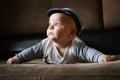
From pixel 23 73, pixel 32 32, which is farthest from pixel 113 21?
pixel 23 73

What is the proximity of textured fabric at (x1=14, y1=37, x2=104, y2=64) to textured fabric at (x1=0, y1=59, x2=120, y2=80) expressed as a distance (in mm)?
279

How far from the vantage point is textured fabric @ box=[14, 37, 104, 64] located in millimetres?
1203

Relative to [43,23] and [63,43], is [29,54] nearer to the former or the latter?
[63,43]

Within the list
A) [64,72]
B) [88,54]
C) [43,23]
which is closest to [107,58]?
[88,54]

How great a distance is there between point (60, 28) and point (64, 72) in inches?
15.5

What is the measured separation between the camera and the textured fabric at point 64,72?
2.73ft

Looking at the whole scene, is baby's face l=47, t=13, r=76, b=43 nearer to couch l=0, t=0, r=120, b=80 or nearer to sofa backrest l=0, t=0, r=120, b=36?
couch l=0, t=0, r=120, b=80

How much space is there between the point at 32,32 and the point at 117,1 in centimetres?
52

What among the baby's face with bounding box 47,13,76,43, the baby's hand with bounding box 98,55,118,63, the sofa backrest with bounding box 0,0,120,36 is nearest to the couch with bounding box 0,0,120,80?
the sofa backrest with bounding box 0,0,120,36

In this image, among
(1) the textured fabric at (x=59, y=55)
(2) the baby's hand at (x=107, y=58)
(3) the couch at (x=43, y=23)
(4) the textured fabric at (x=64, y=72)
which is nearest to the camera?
(4) the textured fabric at (x=64, y=72)

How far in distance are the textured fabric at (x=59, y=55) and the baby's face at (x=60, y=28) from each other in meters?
0.05

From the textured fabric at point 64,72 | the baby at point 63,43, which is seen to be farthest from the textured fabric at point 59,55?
the textured fabric at point 64,72

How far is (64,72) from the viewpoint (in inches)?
34.1

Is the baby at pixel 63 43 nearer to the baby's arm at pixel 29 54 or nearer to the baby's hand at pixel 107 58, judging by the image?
the baby's arm at pixel 29 54
